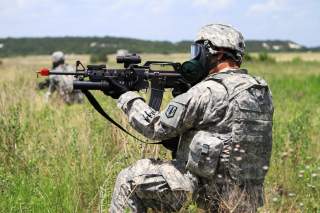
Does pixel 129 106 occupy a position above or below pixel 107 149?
above

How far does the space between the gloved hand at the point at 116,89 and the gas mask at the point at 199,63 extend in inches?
16.9

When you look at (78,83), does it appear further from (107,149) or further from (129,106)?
(107,149)

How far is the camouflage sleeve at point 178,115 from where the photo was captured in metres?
3.76

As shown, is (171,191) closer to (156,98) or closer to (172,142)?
(172,142)

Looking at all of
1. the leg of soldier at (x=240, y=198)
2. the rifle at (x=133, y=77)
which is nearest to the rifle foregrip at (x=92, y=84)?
the rifle at (x=133, y=77)

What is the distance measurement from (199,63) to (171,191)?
33.9 inches

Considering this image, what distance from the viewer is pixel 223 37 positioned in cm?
396

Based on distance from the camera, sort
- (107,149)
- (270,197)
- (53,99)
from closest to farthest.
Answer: (270,197), (107,149), (53,99)

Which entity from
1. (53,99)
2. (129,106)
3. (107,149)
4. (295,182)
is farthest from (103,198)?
(53,99)

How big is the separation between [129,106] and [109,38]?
118563mm

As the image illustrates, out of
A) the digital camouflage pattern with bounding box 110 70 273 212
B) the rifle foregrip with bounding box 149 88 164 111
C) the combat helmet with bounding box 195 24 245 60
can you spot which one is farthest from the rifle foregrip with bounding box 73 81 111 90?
the combat helmet with bounding box 195 24 245 60

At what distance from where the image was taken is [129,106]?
4.03 m

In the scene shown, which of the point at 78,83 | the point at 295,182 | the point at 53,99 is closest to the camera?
the point at 78,83

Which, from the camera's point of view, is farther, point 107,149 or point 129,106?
point 107,149
